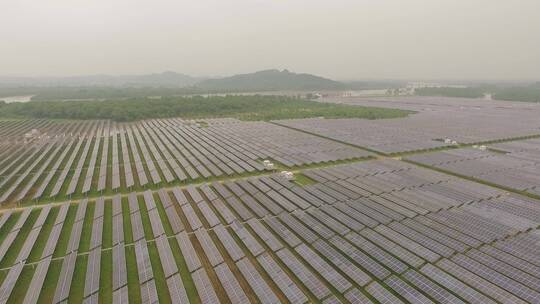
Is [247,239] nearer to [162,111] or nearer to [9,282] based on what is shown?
[9,282]

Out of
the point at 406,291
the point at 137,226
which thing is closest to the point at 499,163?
the point at 406,291

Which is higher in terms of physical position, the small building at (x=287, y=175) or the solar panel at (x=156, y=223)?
the small building at (x=287, y=175)

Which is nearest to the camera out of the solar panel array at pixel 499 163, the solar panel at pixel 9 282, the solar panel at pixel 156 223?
the solar panel at pixel 9 282

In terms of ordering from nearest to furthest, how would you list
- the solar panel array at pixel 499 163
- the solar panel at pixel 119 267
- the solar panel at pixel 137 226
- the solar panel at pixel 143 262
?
1. the solar panel at pixel 119 267
2. the solar panel at pixel 143 262
3. the solar panel at pixel 137 226
4. the solar panel array at pixel 499 163

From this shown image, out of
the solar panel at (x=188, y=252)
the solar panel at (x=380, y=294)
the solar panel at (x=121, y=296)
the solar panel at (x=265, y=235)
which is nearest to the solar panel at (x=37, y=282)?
the solar panel at (x=121, y=296)

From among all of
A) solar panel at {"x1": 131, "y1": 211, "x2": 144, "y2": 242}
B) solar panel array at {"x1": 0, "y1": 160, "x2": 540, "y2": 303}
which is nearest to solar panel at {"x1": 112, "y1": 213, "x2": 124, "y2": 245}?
solar panel array at {"x1": 0, "y1": 160, "x2": 540, "y2": 303}

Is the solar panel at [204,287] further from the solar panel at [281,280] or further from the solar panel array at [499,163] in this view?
the solar panel array at [499,163]
